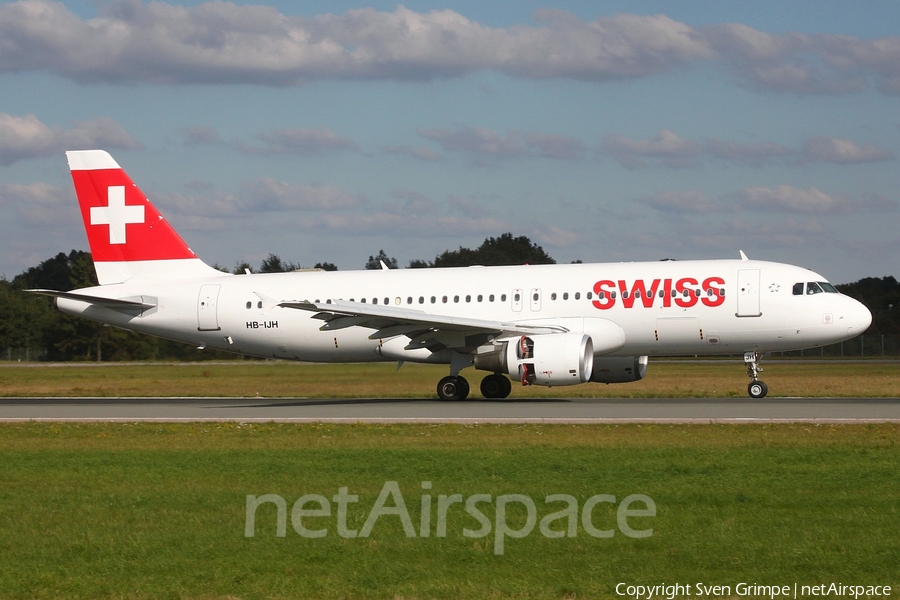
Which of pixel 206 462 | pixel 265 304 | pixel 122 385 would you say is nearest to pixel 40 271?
pixel 122 385

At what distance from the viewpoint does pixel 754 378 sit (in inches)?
1083

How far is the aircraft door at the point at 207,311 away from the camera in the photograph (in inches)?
1228

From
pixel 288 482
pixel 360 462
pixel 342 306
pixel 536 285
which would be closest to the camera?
pixel 288 482

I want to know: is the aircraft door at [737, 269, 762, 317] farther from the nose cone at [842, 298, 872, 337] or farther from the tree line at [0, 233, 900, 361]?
the tree line at [0, 233, 900, 361]

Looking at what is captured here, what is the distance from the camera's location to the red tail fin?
32.3 meters

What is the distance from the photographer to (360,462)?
14609 mm

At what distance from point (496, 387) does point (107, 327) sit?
5860cm

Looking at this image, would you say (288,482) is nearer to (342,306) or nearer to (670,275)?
(342,306)

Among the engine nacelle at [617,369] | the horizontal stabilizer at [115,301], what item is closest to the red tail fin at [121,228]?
the horizontal stabilizer at [115,301]

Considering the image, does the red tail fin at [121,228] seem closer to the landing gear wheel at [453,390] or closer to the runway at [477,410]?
the runway at [477,410]

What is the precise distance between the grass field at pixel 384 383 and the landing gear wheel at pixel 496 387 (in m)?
1.79

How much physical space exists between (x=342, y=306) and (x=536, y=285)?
17.4 ft

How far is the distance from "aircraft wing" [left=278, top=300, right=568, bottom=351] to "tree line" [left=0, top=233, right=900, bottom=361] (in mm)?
37395

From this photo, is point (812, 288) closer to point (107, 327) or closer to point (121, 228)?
point (121, 228)
